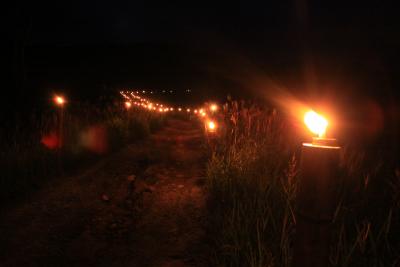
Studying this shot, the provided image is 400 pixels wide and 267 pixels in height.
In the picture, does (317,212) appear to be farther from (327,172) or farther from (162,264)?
(162,264)

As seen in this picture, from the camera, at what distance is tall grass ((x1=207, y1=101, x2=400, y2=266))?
194cm

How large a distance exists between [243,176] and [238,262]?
1.41m

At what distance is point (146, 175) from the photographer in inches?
194

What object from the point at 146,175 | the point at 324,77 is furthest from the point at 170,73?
the point at 146,175

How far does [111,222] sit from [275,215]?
1.86 meters

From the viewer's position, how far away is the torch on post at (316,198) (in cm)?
98

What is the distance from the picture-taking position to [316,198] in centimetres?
100

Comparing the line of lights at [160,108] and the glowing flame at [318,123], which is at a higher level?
the line of lights at [160,108]

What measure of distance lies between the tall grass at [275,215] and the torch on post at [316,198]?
2.43ft

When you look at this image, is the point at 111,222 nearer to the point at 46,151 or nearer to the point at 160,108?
the point at 46,151

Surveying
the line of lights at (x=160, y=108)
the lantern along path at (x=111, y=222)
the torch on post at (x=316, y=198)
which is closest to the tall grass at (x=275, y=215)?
the lantern along path at (x=111, y=222)

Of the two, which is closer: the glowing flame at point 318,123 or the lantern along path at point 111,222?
the glowing flame at point 318,123

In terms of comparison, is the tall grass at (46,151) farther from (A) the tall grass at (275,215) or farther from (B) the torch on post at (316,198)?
(B) the torch on post at (316,198)

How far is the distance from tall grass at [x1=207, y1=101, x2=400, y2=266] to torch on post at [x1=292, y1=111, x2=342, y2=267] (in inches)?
29.2
